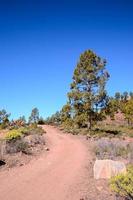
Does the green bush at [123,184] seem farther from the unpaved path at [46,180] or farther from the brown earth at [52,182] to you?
the unpaved path at [46,180]

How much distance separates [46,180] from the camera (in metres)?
12.6

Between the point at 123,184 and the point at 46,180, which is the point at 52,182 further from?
the point at 123,184

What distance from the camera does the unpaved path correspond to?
34.6 ft

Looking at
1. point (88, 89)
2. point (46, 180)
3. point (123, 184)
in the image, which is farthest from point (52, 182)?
point (88, 89)

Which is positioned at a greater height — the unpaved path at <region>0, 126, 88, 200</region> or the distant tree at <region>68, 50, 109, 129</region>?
the distant tree at <region>68, 50, 109, 129</region>

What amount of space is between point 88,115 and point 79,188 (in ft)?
89.6

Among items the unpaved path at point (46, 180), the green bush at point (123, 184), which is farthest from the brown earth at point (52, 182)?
the green bush at point (123, 184)

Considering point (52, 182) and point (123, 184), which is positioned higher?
point (123, 184)

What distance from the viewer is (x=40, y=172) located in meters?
14.0

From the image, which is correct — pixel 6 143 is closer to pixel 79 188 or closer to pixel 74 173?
pixel 74 173

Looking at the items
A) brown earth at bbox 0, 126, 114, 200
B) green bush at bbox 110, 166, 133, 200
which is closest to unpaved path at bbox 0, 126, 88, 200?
brown earth at bbox 0, 126, 114, 200

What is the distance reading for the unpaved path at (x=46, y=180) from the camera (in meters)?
10.5

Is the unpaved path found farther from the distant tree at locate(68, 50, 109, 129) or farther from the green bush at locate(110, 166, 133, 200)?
the distant tree at locate(68, 50, 109, 129)

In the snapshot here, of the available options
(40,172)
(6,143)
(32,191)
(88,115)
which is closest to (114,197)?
(32,191)
